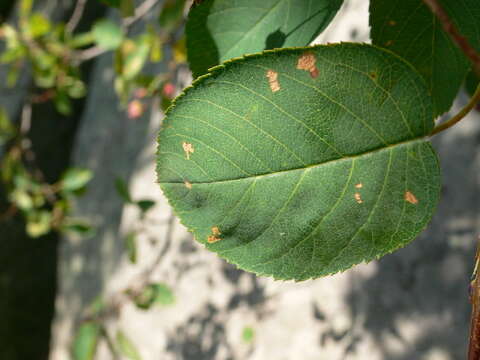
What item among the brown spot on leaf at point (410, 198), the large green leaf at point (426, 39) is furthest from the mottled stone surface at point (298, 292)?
the brown spot on leaf at point (410, 198)

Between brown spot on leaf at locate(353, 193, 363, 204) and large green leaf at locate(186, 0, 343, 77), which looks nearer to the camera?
brown spot on leaf at locate(353, 193, 363, 204)

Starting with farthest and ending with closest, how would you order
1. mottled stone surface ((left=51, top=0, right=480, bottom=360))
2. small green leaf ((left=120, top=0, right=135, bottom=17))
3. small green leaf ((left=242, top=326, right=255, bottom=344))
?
small green leaf ((left=242, top=326, right=255, bottom=344)) < mottled stone surface ((left=51, top=0, right=480, bottom=360)) < small green leaf ((left=120, top=0, right=135, bottom=17))

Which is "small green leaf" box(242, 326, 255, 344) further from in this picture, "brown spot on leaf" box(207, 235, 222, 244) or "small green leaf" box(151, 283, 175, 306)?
"brown spot on leaf" box(207, 235, 222, 244)

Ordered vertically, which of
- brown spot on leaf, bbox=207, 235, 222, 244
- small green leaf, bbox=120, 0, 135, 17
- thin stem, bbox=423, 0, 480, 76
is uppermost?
small green leaf, bbox=120, 0, 135, 17

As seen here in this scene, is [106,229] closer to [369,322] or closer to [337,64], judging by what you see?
[369,322]

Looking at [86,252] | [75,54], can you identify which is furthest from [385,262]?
[86,252]

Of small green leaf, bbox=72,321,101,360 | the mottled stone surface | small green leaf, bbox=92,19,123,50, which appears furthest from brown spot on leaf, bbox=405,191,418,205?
small green leaf, bbox=72,321,101,360

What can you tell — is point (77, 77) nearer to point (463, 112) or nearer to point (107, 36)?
point (107, 36)
